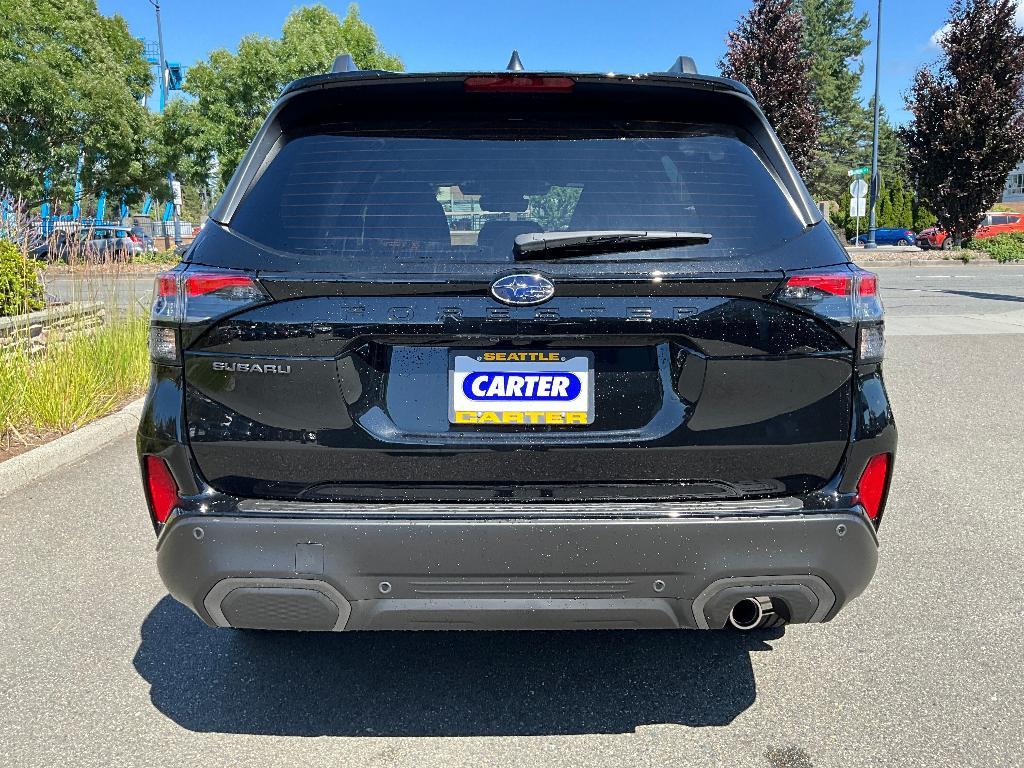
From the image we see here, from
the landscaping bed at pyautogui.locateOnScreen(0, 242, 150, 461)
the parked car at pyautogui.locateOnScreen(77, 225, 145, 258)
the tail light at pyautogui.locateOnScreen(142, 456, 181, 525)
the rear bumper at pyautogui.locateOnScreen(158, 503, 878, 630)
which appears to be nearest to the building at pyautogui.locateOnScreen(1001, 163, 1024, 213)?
the parked car at pyautogui.locateOnScreen(77, 225, 145, 258)

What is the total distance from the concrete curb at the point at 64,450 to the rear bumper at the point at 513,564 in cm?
355

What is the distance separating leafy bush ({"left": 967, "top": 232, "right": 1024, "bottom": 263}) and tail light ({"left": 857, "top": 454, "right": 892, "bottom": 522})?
30.0 m

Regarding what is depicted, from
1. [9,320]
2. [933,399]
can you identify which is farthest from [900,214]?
[9,320]

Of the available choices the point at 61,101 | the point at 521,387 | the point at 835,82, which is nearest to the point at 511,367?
the point at 521,387

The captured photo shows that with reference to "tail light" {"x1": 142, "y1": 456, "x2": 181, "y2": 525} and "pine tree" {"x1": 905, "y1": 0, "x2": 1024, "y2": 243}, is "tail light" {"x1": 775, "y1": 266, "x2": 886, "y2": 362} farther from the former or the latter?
"pine tree" {"x1": 905, "y1": 0, "x2": 1024, "y2": 243}

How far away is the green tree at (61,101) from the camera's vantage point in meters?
25.1

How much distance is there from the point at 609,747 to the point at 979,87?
105ft

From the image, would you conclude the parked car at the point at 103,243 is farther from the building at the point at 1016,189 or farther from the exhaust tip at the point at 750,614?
the building at the point at 1016,189

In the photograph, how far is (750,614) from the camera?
8.07ft

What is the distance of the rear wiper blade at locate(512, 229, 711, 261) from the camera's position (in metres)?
2.36

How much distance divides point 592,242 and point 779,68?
105 feet

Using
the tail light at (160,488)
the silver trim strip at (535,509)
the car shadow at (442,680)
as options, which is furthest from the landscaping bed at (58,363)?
the silver trim strip at (535,509)

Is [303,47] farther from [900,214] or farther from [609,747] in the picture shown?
[900,214]

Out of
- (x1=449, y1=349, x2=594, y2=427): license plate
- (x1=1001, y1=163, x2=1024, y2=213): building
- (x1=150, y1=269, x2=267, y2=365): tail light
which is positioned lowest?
(x1=449, y1=349, x2=594, y2=427): license plate
